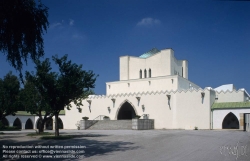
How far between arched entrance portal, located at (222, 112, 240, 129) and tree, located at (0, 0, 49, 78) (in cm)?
2965

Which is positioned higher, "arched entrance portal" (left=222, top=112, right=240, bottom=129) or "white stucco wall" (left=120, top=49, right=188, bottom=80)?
"white stucco wall" (left=120, top=49, right=188, bottom=80)

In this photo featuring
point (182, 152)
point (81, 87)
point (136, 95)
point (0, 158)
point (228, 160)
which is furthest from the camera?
point (136, 95)

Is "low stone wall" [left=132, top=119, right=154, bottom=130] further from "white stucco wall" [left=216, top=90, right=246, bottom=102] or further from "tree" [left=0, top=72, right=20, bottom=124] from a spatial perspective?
"tree" [left=0, top=72, right=20, bottom=124]

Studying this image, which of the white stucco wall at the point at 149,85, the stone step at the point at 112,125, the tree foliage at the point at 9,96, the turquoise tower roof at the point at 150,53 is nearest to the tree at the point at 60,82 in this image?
the tree foliage at the point at 9,96

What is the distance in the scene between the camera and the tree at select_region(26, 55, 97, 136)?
18516mm

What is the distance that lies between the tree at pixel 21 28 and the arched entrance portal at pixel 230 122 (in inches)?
1167

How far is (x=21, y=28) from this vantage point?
10320mm

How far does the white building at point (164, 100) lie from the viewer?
110ft

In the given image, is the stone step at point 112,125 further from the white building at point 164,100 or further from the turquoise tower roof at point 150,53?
the turquoise tower roof at point 150,53

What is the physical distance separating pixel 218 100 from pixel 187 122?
19.3 ft

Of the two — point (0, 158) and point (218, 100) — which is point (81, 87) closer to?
point (0, 158)

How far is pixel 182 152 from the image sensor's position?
425 inches

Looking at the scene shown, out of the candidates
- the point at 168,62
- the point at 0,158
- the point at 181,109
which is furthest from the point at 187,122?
the point at 0,158

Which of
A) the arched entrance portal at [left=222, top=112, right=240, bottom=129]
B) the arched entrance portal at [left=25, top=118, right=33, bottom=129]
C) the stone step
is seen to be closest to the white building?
the arched entrance portal at [left=222, top=112, right=240, bottom=129]
